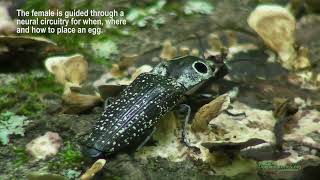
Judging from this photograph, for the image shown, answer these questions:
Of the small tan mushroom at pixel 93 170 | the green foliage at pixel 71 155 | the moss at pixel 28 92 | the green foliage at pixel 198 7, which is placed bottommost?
the small tan mushroom at pixel 93 170

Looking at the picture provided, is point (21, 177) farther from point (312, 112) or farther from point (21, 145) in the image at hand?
point (312, 112)

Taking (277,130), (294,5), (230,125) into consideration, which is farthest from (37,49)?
(294,5)

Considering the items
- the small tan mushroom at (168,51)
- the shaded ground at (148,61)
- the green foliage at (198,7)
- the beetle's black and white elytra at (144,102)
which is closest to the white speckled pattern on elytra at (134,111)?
the beetle's black and white elytra at (144,102)

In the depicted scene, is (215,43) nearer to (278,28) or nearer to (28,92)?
(278,28)

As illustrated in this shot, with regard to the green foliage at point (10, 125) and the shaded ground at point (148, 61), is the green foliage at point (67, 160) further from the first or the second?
the green foliage at point (10, 125)

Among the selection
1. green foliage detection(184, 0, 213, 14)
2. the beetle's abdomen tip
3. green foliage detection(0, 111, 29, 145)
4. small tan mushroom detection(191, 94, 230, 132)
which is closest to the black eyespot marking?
small tan mushroom detection(191, 94, 230, 132)

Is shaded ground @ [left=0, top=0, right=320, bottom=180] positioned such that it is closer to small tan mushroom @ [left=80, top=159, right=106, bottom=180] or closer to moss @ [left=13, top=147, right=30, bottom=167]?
moss @ [left=13, top=147, right=30, bottom=167]
